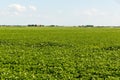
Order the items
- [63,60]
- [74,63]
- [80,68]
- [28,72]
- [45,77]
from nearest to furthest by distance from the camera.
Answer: [45,77] < [28,72] < [80,68] < [74,63] < [63,60]

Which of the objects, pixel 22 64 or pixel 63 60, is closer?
pixel 22 64

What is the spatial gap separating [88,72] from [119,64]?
13.8 feet

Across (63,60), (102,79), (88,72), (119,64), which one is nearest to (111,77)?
(102,79)

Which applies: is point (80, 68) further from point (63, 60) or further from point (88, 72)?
point (63, 60)

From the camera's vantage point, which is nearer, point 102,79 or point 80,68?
point 102,79

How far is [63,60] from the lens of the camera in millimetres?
23891

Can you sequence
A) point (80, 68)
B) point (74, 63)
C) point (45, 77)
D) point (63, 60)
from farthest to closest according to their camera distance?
point (63, 60)
point (74, 63)
point (80, 68)
point (45, 77)

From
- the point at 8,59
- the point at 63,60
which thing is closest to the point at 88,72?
the point at 63,60

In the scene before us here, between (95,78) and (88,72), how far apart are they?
5.53 feet

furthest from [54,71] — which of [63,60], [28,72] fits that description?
[63,60]

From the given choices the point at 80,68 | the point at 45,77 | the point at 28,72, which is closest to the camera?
the point at 45,77

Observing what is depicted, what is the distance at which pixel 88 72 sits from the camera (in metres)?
19.2

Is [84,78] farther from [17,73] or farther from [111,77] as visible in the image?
[17,73]

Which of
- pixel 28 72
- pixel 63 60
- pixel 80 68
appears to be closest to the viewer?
pixel 28 72
